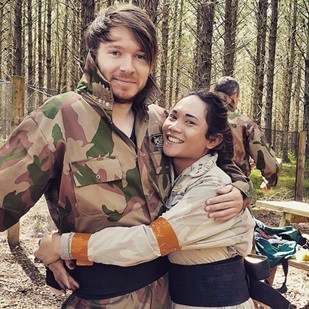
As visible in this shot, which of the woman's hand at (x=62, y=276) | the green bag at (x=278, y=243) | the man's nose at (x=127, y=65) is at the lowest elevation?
the green bag at (x=278, y=243)

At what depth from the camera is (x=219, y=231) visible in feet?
5.58

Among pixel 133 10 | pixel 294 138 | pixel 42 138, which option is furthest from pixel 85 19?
pixel 294 138

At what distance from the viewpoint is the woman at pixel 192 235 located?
1.55m

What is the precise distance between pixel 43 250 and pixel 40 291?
2.90 m

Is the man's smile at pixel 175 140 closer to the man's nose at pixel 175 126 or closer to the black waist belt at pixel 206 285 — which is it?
the man's nose at pixel 175 126

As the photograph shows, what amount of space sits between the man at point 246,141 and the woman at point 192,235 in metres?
1.68

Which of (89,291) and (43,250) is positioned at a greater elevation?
(43,250)

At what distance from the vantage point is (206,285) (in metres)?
1.75

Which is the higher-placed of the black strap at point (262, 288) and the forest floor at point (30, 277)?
the black strap at point (262, 288)

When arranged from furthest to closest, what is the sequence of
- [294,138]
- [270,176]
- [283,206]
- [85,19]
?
[294,138] → [85,19] → [283,206] → [270,176]

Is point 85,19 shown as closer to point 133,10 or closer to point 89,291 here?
point 133,10

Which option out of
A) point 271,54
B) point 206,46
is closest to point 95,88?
point 206,46

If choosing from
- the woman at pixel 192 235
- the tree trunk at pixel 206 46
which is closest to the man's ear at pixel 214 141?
the woman at pixel 192 235

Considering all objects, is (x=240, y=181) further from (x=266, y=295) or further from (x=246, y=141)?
(x=246, y=141)
